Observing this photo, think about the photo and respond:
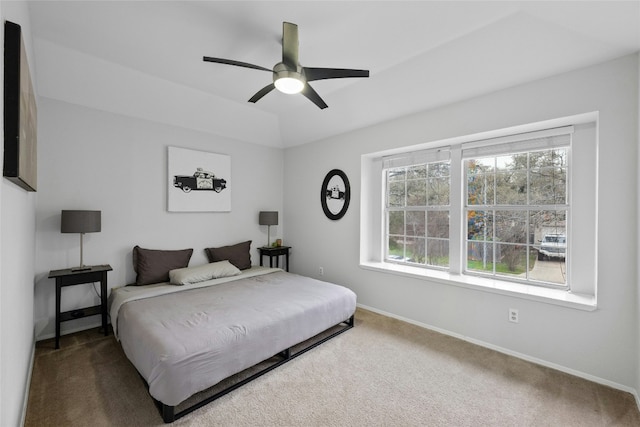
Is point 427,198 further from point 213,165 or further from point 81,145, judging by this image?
point 81,145

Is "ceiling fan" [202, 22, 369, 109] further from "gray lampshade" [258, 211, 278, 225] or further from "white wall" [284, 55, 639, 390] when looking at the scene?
"gray lampshade" [258, 211, 278, 225]

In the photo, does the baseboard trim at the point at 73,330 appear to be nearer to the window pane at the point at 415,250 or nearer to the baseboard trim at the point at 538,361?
the baseboard trim at the point at 538,361

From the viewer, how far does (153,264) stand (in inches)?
137

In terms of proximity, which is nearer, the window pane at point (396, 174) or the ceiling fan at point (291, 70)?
the ceiling fan at point (291, 70)

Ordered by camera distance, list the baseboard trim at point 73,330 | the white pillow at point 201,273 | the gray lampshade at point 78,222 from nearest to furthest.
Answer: the gray lampshade at point 78,222 < the baseboard trim at point 73,330 < the white pillow at point 201,273

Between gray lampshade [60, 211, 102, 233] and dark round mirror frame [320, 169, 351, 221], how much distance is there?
9.16 feet

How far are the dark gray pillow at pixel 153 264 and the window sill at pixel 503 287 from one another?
2535 millimetres

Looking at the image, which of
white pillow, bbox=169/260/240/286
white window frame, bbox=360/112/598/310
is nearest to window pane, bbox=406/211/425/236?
white window frame, bbox=360/112/598/310

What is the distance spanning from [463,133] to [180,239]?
3712mm

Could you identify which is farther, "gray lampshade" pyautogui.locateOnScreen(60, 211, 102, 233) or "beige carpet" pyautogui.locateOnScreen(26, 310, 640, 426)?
"gray lampshade" pyautogui.locateOnScreen(60, 211, 102, 233)

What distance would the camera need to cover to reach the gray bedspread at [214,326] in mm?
1885

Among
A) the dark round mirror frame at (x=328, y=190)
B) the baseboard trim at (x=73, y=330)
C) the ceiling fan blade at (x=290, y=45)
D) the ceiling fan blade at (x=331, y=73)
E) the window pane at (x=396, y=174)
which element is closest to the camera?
the ceiling fan blade at (x=290, y=45)

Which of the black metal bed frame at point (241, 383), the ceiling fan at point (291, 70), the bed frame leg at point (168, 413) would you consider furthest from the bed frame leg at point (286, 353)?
the ceiling fan at point (291, 70)

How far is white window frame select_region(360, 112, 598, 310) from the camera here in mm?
2508
